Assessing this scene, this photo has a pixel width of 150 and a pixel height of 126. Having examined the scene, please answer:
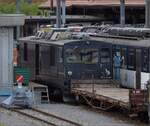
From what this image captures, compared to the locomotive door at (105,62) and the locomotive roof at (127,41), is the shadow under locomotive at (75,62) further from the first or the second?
the locomotive roof at (127,41)

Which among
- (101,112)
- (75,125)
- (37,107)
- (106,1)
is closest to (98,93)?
(101,112)

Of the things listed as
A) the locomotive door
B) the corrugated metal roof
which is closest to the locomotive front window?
the locomotive door

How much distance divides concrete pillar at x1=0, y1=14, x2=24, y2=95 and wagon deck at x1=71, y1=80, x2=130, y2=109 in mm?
2863

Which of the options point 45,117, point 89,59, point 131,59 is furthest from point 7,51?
point 45,117

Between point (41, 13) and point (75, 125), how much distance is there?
45733 millimetres

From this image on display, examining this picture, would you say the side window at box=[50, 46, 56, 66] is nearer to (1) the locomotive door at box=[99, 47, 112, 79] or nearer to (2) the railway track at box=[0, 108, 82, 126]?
(1) the locomotive door at box=[99, 47, 112, 79]

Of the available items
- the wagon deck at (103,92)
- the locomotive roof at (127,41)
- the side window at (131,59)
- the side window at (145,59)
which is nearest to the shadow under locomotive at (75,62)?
the locomotive roof at (127,41)

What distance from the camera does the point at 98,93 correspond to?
25516 mm

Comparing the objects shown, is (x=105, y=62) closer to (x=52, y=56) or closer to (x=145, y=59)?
(x=52, y=56)

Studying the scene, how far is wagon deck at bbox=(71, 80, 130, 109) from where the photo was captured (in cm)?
2340

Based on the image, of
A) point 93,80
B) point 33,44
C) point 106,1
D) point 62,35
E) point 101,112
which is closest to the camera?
point 101,112

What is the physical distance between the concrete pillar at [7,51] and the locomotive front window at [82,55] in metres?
2.33

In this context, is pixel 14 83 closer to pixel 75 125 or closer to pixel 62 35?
pixel 62 35

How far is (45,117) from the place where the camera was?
23.8 meters
